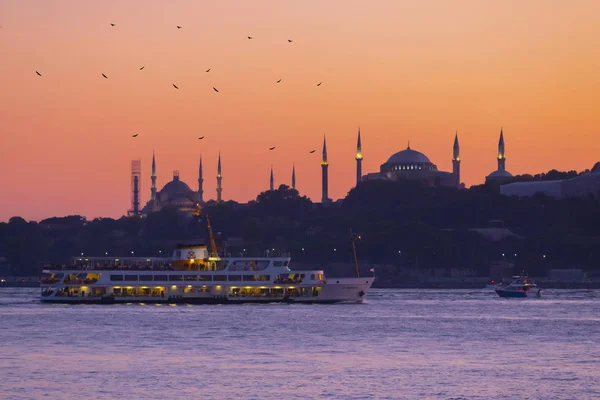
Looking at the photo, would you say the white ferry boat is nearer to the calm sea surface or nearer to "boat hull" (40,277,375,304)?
"boat hull" (40,277,375,304)

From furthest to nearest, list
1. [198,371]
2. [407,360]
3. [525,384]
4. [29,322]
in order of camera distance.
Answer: [29,322] → [407,360] → [198,371] → [525,384]

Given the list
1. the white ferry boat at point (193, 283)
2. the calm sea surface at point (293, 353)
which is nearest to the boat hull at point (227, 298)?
the white ferry boat at point (193, 283)

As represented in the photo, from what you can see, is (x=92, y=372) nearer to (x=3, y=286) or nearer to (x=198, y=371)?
(x=198, y=371)

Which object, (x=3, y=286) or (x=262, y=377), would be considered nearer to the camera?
(x=262, y=377)

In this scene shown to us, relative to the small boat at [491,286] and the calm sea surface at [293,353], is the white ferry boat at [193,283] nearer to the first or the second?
the calm sea surface at [293,353]

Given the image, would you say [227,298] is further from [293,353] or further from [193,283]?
[293,353]

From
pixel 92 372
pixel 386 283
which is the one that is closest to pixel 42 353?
pixel 92 372
